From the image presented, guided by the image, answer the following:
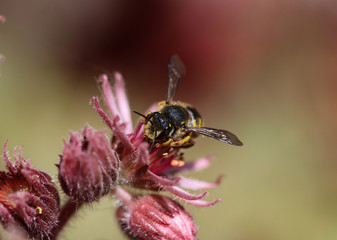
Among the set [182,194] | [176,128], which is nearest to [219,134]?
[176,128]

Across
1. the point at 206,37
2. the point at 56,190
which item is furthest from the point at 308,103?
the point at 56,190

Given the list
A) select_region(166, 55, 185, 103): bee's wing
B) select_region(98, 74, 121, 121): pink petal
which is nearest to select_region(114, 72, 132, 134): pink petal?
select_region(98, 74, 121, 121): pink petal

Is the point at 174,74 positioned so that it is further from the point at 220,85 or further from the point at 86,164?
the point at 220,85

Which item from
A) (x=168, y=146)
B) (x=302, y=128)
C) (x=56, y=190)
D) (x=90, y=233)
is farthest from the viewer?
(x=302, y=128)

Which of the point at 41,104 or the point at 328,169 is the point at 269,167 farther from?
the point at 41,104

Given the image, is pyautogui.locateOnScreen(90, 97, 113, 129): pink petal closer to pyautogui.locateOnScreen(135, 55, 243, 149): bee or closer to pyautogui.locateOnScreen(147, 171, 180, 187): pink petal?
pyautogui.locateOnScreen(135, 55, 243, 149): bee

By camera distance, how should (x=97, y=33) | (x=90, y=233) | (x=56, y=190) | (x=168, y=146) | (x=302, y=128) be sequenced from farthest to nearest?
1. (x=97, y=33)
2. (x=302, y=128)
3. (x=90, y=233)
4. (x=168, y=146)
5. (x=56, y=190)
